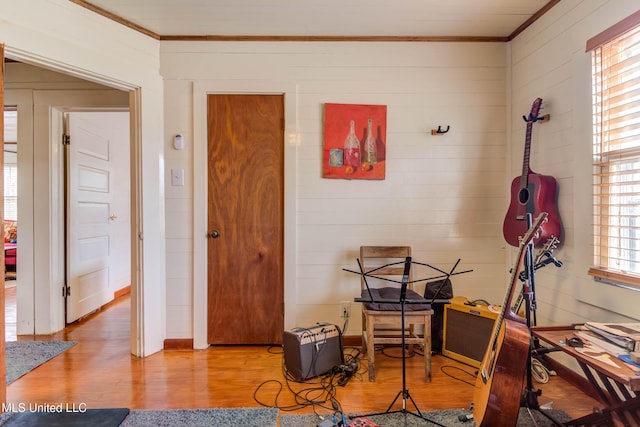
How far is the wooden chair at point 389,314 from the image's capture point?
1981mm

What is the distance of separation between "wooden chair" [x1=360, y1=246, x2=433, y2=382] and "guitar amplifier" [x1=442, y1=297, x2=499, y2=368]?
20 cm

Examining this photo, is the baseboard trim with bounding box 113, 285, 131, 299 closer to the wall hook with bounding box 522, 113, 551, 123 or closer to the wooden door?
the wooden door

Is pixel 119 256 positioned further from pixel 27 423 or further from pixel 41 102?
pixel 27 423

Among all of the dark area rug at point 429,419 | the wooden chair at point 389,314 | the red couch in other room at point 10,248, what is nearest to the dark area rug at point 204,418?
the dark area rug at point 429,419

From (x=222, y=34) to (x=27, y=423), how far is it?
2.73 metres

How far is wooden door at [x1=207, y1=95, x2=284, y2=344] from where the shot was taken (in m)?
2.48

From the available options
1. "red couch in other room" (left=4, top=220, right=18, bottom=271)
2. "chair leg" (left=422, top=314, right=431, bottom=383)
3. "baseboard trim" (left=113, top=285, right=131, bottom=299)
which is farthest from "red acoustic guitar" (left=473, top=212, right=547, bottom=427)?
"red couch in other room" (left=4, top=220, right=18, bottom=271)

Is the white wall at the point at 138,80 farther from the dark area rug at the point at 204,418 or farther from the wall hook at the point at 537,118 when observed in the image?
the wall hook at the point at 537,118

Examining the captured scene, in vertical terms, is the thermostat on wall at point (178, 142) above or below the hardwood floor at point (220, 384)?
above

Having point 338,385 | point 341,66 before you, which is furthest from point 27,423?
point 341,66

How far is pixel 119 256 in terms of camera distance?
12.5ft

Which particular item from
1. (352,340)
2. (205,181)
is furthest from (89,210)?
(352,340)

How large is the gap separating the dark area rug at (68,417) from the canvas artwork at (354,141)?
77.7 inches

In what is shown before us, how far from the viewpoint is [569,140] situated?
1.95 metres
